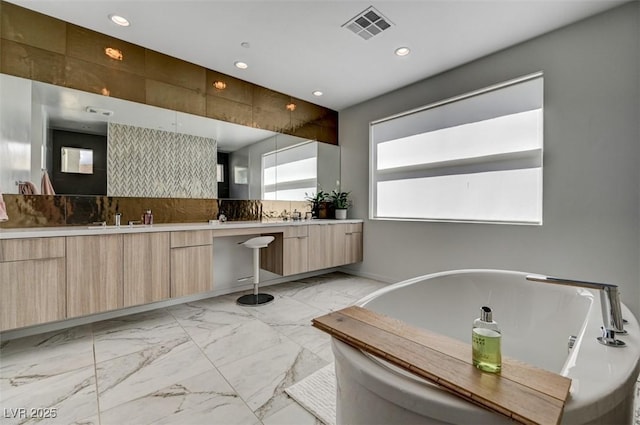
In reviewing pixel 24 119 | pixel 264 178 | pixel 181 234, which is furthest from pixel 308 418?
pixel 24 119

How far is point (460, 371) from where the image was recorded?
2.63 feet

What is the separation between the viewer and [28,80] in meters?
2.24

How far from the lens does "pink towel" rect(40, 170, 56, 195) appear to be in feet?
7.49

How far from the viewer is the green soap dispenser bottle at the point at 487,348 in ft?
2.64

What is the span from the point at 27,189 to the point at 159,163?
102cm

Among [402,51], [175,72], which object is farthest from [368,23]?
[175,72]

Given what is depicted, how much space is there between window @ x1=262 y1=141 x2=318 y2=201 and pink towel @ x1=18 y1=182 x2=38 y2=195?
7.17ft

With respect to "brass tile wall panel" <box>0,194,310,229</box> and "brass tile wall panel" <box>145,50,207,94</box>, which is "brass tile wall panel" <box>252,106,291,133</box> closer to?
"brass tile wall panel" <box>145,50,207,94</box>

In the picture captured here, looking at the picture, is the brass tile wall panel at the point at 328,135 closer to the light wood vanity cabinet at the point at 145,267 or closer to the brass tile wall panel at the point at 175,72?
the brass tile wall panel at the point at 175,72

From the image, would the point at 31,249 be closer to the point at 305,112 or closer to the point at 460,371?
the point at 460,371

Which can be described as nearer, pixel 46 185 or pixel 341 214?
pixel 46 185

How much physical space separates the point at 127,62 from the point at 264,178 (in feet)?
6.12

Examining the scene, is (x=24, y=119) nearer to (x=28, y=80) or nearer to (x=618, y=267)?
(x=28, y=80)

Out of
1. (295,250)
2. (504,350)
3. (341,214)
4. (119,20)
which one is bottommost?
(504,350)
